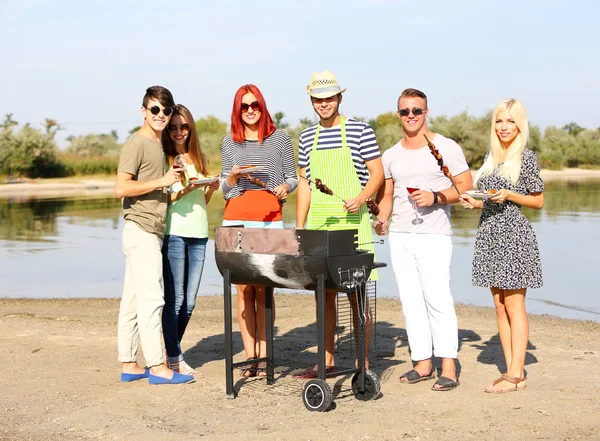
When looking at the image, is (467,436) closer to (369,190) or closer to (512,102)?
(369,190)

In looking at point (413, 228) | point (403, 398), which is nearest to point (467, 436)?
point (403, 398)

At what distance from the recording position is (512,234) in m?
6.30

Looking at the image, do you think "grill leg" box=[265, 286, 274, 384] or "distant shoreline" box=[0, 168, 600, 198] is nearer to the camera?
"grill leg" box=[265, 286, 274, 384]

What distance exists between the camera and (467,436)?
521 cm

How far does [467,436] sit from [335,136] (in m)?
2.48

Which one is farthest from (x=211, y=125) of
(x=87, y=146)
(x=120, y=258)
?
(x=120, y=258)

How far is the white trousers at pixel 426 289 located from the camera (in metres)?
6.49

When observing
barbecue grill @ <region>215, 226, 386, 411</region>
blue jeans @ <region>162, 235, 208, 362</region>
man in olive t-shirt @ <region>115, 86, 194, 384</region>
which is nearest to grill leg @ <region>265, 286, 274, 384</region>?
Answer: barbecue grill @ <region>215, 226, 386, 411</region>

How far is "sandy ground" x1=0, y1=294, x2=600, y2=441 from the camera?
5.42 meters

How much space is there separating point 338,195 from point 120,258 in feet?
34.7

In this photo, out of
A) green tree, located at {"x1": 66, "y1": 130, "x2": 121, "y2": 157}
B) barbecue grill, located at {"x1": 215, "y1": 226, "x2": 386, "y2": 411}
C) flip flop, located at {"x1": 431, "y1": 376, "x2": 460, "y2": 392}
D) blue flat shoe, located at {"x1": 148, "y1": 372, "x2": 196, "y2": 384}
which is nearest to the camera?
barbecue grill, located at {"x1": 215, "y1": 226, "x2": 386, "y2": 411}

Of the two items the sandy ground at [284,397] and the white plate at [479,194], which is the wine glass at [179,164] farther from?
the white plate at [479,194]

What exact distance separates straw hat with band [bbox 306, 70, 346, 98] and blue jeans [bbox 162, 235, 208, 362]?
60.5 inches

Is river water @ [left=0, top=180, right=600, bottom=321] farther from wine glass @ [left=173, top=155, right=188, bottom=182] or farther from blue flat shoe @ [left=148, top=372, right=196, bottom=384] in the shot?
wine glass @ [left=173, top=155, right=188, bottom=182]
